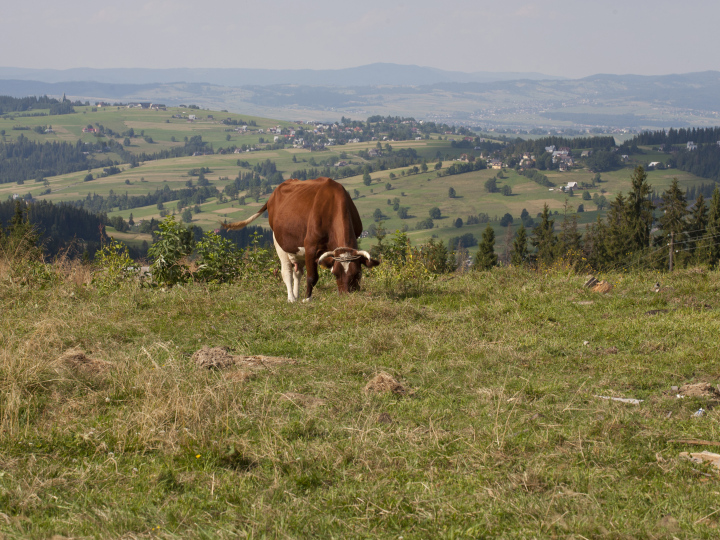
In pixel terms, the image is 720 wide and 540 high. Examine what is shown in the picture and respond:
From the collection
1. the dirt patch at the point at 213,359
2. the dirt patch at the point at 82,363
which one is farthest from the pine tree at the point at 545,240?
the dirt patch at the point at 82,363

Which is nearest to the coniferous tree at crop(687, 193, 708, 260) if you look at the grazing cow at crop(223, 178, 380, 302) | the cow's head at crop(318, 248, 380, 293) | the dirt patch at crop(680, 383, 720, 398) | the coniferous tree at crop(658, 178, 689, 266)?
the coniferous tree at crop(658, 178, 689, 266)

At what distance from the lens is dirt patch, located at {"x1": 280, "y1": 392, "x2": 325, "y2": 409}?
19.7 feet

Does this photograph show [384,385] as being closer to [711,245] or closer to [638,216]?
[711,245]

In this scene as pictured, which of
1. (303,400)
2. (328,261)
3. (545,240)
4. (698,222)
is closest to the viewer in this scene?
(303,400)

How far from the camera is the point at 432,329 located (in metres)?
9.05

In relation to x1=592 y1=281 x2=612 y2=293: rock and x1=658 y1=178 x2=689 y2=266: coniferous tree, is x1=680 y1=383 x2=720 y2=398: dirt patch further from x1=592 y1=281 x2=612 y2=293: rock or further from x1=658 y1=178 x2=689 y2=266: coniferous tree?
x1=658 y1=178 x2=689 y2=266: coniferous tree

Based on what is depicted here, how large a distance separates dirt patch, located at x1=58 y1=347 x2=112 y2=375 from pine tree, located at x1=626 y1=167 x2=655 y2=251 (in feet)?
252

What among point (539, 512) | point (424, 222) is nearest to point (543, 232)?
point (424, 222)

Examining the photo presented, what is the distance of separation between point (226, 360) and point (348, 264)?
4.49m

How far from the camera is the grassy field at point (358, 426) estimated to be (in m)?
3.92

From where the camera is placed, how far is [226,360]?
289 inches

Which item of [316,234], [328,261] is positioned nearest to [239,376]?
[328,261]

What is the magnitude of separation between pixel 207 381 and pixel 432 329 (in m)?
3.93

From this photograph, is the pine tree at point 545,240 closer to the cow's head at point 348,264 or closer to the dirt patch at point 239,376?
the cow's head at point 348,264
